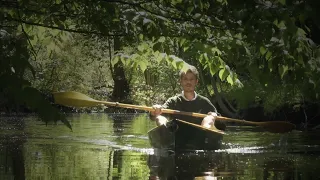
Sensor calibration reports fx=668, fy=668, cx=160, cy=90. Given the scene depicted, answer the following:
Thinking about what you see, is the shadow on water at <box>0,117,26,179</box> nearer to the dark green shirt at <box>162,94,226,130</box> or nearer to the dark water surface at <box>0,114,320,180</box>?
the dark water surface at <box>0,114,320,180</box>

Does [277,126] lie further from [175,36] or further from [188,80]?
[175,36]

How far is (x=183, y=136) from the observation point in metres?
11.2

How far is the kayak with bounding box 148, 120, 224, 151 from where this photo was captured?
36.5 feet

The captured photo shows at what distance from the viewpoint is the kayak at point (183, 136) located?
1112cm

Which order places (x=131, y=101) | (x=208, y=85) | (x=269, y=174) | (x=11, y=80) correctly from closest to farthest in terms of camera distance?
(x=11, y=80) → (x=269, y=174) → (x=208, y=85) → (x=131, y=101)

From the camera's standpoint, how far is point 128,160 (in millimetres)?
9586

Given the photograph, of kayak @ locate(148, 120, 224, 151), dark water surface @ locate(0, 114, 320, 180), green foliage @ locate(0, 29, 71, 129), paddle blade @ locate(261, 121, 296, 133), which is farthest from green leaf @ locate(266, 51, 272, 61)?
paddle blade @ locate(261, 121, 296, 133)

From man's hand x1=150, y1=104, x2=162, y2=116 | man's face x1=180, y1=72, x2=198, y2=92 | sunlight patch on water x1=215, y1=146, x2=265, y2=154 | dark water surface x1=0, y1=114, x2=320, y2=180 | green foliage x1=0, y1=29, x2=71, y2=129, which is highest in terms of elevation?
man's face x1=180, y1=72, x2=198, y2=92

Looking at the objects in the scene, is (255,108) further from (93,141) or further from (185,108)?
(185,108)

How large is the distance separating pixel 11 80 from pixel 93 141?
39.1 ft

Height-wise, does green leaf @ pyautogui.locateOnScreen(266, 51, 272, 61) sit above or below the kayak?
above

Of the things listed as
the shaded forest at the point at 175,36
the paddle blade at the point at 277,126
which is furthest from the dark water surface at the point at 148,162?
the shaded forest at the point at 175,36

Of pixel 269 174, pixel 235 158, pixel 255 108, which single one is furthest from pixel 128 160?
pixel 255 108

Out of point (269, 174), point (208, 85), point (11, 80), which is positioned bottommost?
point (269, 174)
